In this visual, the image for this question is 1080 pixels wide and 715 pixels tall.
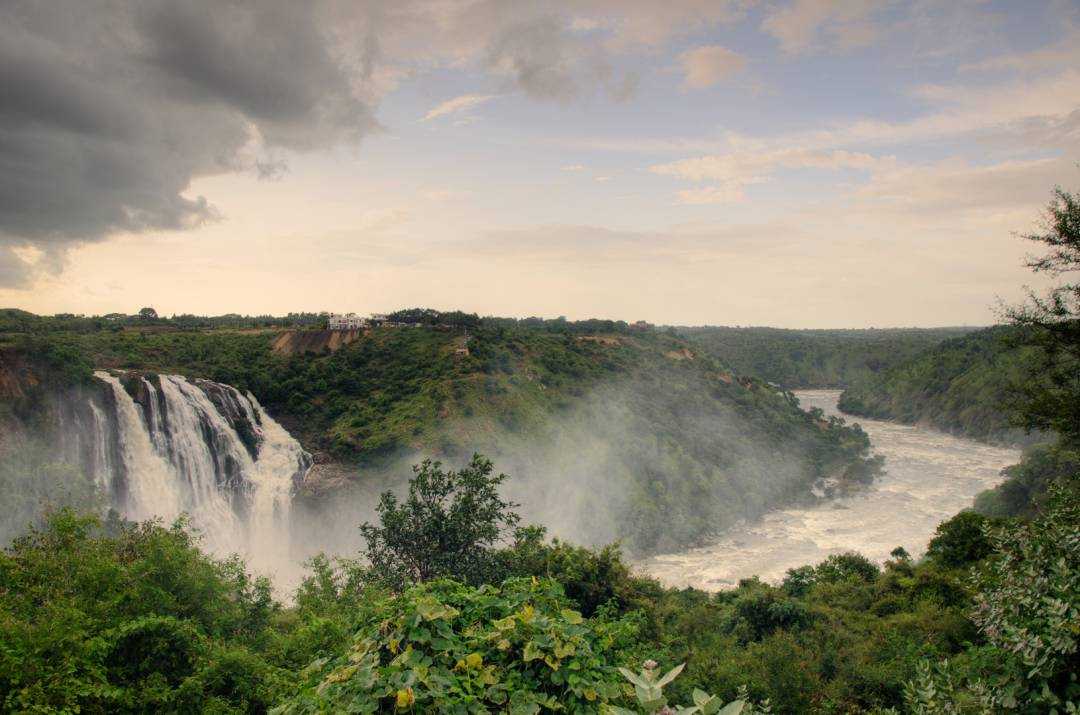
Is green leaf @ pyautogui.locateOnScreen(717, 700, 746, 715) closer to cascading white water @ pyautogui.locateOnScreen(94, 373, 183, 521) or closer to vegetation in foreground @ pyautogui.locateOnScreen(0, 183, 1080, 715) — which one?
vegetation in foreground @ pyautogui.locateOnScreen(0, 183, 1080, 715)

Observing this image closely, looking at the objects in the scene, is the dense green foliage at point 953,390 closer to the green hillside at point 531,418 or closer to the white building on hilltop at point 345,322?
the green hillside at point 531,418

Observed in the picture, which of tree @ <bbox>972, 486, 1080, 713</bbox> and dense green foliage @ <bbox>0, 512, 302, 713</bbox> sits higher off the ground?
tree @ <bbox>972, 486, 1080, 713</bbox>

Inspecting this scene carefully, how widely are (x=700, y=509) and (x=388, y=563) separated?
34727mm

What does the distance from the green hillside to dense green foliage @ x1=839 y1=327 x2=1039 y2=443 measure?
65.3 feet

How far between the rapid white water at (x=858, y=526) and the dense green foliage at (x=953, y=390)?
761 cm

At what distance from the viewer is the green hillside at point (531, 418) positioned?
4116 centimetres

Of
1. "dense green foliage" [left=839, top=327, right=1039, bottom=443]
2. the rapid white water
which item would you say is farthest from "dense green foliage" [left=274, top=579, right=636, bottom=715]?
"dense green foliage" [left=839, top=327, right=1039, bottom=443]

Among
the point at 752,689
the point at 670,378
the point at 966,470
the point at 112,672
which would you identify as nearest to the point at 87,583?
the point at 112,672

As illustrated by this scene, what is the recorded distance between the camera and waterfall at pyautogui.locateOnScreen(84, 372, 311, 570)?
93.0ft

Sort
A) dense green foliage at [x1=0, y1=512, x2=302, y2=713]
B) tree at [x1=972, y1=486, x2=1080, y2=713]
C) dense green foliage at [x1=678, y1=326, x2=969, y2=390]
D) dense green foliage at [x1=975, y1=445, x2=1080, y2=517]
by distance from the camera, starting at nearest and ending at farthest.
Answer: tree at [x1=972, y1=486, x2=1080, y2=713], dense green foliage at [x1=0, y1=512, x2=302, y2=713], dense green foliage at [x1=975, y1=445, x2=1080, y2=517], dense green foliage at [x1=678, y1=326, x2=969, y2=390]

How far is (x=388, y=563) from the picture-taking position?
19.6 m

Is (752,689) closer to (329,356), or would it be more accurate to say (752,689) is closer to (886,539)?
(886,539)

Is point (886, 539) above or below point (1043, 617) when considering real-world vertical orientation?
below

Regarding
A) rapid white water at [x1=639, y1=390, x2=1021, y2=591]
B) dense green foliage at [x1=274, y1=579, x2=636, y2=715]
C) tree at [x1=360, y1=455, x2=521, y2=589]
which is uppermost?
dense green foliage at [x1=274, y1=579, x2=636, y2=715]
